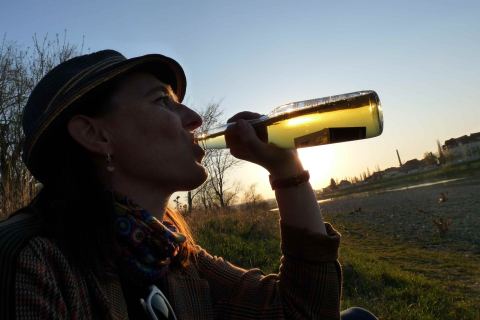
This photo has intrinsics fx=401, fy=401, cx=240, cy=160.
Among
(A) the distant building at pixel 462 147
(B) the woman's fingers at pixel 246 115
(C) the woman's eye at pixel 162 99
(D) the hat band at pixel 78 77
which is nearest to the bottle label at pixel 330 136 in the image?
(B) the woman's fingers at pixel 246 115

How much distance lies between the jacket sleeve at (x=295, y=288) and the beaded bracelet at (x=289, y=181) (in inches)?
7.9

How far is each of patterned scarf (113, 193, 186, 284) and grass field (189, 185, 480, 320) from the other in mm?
4455

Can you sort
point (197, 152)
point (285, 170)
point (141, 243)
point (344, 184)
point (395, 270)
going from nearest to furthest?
point (141, 243), point (197, 152), point (285, 170), point (395, 270), point (344, 184)

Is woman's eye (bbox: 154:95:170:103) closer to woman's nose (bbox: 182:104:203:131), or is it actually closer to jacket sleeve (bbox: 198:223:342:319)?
woman's nose (bbox: 182:104:203:131)

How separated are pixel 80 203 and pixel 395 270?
25.4 feet

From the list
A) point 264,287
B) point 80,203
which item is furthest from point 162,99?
point 264,287

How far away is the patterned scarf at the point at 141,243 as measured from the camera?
4.94ft

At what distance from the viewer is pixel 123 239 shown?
5.05 ft

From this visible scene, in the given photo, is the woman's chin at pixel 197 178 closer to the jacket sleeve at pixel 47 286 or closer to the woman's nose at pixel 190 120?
the woman's nose at pixel 190 120

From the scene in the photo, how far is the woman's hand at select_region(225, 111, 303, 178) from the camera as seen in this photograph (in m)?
1.91

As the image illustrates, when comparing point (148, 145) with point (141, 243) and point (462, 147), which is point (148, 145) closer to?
point (141, 243)

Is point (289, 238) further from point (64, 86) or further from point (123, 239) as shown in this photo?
point (64, 86)

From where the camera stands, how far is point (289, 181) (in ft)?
6.55

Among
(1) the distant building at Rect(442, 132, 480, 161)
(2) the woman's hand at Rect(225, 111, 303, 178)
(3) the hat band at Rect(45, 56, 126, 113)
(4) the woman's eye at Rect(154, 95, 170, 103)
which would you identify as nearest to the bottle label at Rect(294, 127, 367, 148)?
(2) the woman's hand at Rect(225, 111, 303, 178)
